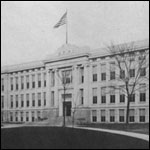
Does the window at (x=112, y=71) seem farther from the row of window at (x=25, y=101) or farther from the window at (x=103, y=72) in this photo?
the row of window at (x=25, y=101)

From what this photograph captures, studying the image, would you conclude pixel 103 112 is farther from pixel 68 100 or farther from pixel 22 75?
pixel 22 75

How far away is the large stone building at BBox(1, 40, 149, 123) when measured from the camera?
3875 centimetres

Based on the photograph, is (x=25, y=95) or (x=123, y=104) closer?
(x=123, y=104)

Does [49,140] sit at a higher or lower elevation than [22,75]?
lower

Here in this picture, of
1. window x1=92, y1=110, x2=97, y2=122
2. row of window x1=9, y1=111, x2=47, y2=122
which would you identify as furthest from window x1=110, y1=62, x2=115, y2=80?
row of window x1=9, y1=111, x2=47, y2=122

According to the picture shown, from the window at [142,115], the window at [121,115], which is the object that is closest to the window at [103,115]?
the window at [121,115]

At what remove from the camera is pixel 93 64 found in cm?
4138

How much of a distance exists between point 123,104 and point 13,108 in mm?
21043

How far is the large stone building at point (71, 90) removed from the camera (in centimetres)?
3875

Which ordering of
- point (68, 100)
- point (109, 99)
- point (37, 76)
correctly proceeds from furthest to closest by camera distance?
1. point (37, 76)
2. point (68, 100)
3. point (109, 99)

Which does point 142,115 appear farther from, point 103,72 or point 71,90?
point 71,90

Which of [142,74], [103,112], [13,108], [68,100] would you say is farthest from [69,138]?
[13,108]

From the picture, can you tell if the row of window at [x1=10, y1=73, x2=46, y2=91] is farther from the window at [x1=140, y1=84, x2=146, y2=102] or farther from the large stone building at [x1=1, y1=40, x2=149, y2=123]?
the window at [x1=140, y1=84, x2=146, y2=102]

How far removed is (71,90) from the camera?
44.0 metres
